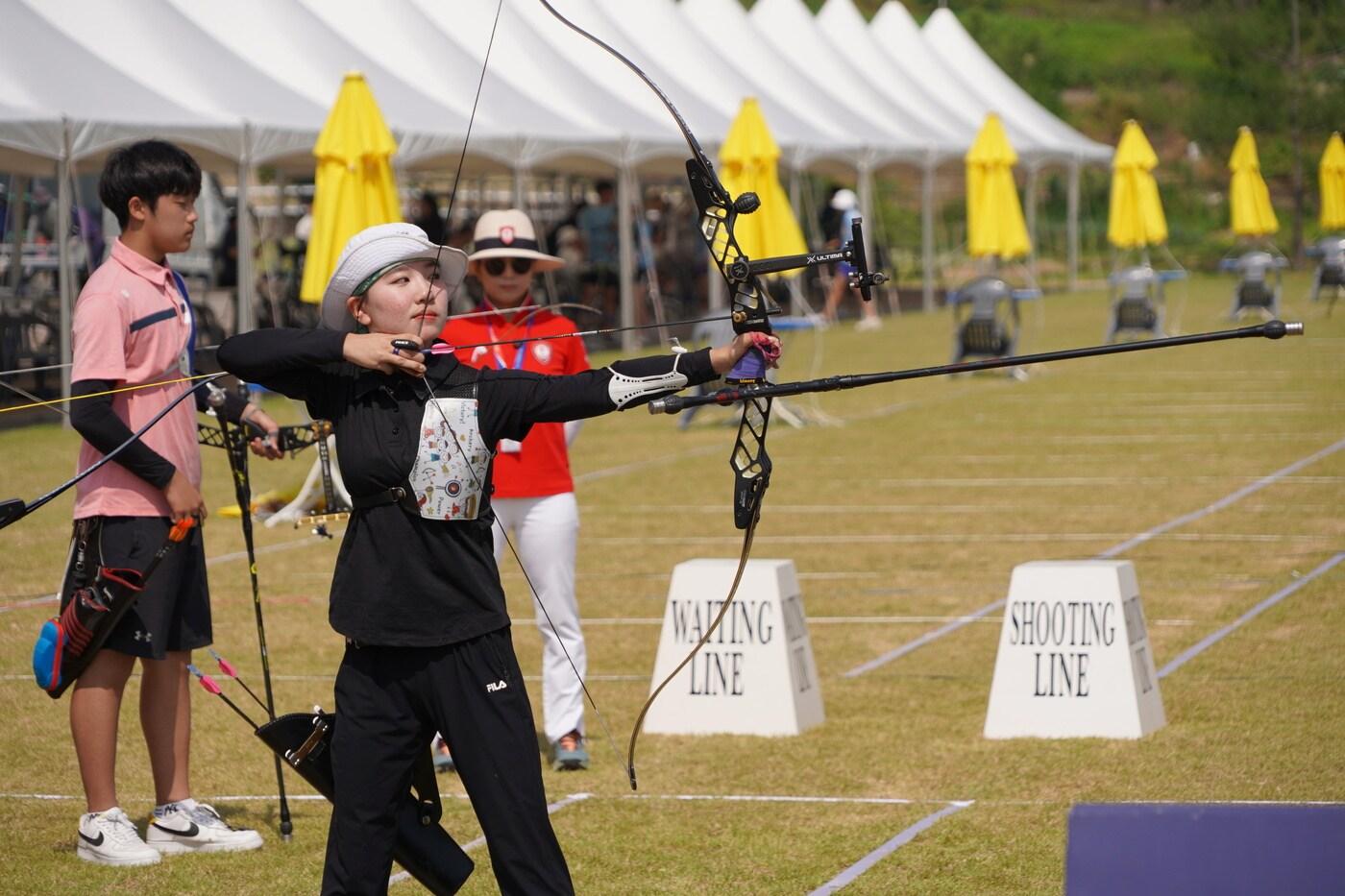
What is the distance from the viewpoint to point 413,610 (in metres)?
3.92

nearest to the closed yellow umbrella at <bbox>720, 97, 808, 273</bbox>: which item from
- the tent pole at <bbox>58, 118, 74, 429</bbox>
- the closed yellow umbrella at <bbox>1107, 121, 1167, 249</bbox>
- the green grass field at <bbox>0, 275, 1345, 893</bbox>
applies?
the green grass field at <bbox>0, 275, 1345, 893</bbox>

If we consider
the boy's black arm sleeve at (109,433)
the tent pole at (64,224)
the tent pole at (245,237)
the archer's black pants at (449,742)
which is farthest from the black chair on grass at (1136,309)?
the archer's black pants at (449,742)

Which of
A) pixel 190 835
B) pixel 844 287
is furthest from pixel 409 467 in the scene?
pixel 844 287

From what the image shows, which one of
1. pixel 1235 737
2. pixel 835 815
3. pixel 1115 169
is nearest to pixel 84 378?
pixel 835 815

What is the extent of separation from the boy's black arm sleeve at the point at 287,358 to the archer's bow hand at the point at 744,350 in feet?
2.60

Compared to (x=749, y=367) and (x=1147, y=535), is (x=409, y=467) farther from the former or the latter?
(x=1147, y=535)

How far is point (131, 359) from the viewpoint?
17.0ft

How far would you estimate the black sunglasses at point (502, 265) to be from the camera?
6.32m

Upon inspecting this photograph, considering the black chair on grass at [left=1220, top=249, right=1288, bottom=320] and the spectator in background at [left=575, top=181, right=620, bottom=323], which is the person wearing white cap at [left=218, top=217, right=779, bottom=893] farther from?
the black chair on grass at [left=1220, top=249, right=1288, bottom=320]

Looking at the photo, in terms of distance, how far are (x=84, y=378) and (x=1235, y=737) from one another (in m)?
3.80

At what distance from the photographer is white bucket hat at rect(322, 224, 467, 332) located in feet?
13.5

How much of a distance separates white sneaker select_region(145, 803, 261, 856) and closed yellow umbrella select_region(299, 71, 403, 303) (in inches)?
365

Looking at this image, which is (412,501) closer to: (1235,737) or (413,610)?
(413,610)

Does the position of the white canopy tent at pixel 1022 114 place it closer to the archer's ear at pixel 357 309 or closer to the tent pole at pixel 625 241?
the tent pole at pixel 625 241
